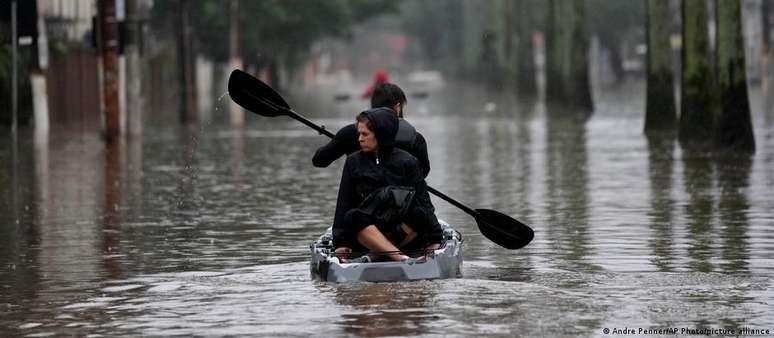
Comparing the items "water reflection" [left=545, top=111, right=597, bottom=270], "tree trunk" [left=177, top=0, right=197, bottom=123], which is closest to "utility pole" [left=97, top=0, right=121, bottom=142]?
"water reflection" [left=545, top=111, right=597, bottom=270]

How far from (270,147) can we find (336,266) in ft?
79.4

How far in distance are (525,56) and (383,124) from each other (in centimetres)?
6996

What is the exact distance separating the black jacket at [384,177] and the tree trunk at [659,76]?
88.0 feet

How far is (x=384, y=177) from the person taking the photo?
13.4m

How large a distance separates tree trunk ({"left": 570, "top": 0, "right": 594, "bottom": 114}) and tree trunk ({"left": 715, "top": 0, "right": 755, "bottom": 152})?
23797 mm

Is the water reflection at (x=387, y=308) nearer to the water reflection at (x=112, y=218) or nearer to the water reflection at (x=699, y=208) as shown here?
the water reflection at (x=112, y=218)

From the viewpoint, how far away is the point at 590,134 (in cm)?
4059

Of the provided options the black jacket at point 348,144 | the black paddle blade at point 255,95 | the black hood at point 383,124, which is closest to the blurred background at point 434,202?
the black jacket at point 348,144

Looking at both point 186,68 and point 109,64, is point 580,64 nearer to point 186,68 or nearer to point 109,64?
point 186,68

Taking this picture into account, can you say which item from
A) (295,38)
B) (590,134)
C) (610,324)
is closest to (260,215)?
(610,324)

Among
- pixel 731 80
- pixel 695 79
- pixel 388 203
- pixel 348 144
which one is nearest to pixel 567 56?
pixel 695 79

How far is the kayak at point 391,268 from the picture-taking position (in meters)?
12.8

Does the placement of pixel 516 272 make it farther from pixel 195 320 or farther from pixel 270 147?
pixel 270 147

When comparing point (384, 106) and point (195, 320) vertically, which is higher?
point (384, 106)
